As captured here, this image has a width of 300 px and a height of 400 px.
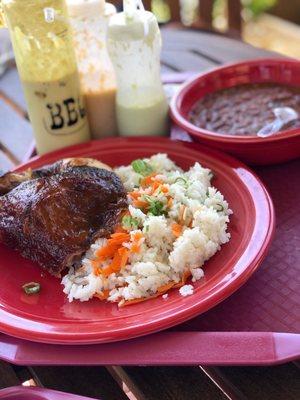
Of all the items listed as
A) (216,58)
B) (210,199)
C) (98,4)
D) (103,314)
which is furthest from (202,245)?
(216,58)

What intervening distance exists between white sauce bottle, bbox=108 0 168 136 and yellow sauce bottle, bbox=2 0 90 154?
0.16 m

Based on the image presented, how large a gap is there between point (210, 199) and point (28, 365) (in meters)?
0.69

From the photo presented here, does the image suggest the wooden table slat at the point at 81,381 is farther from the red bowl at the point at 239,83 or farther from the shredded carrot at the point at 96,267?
the red bowl at the point at 239,83

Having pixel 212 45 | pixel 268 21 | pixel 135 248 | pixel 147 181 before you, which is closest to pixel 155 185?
pixel 147 181

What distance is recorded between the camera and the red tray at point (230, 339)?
1157mm

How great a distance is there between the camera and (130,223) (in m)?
1.48

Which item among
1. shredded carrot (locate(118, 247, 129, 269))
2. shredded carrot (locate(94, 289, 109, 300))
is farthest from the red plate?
shredded carrot (locate(118, 247, 129, 269))

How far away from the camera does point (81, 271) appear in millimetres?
1462

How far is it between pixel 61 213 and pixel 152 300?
1.17 ft

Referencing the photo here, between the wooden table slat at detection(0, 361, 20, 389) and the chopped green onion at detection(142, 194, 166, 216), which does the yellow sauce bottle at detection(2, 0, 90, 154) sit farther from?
the wooden table slat at detection(0, 361, 20, 389)

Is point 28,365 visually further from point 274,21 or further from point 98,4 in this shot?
point 274,21

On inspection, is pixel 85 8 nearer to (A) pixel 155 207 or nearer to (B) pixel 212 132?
(B) pixel 212 132

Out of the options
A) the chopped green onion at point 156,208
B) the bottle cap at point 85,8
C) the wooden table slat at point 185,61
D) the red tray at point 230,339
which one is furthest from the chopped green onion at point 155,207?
the wooden table slat at point 185,61

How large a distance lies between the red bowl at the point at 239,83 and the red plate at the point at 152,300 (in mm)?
66
